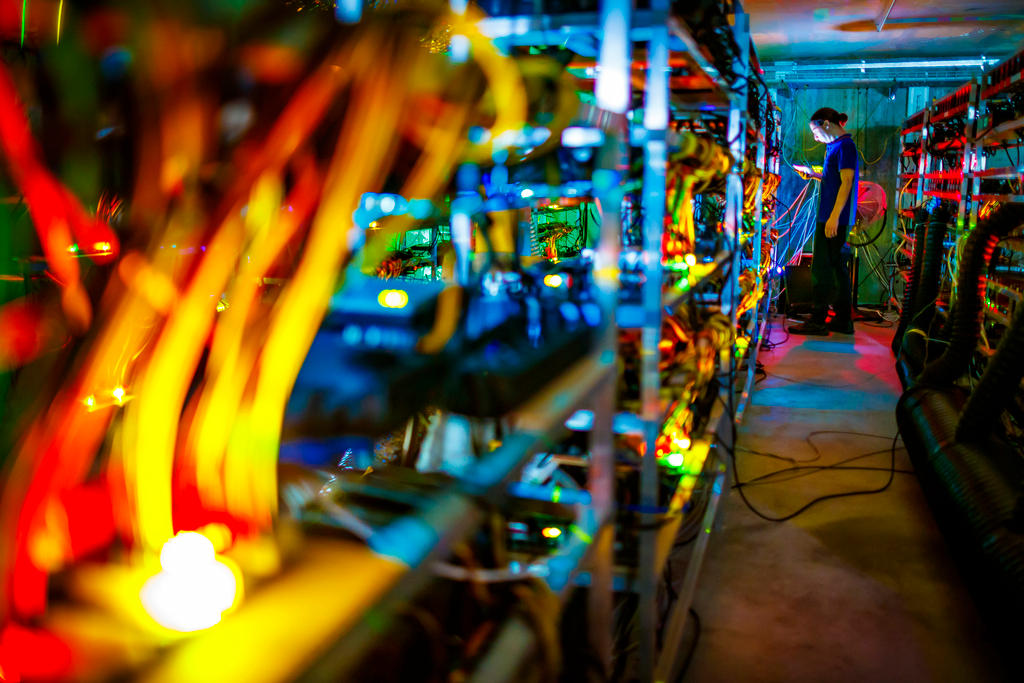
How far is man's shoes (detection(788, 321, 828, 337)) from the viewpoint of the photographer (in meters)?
7.08

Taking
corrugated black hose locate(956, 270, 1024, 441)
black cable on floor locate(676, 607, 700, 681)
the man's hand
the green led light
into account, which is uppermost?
the man's hand

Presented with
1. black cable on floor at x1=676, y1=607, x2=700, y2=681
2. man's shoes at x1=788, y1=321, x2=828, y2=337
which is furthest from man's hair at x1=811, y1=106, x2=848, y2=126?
black cable on floor at x1=676, y1=607, x2=700, y2=681

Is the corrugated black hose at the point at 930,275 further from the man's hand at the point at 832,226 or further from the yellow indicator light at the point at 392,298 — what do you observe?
the yellow indicator light at the point at 392,298

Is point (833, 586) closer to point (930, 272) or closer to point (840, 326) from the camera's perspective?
point (930, 272)

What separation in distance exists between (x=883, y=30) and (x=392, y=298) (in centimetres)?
821

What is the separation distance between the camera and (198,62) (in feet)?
1.83

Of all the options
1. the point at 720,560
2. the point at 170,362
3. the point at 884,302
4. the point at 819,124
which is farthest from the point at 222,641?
the point at 884,302

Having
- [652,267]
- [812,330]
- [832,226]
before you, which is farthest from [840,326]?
[652,267]

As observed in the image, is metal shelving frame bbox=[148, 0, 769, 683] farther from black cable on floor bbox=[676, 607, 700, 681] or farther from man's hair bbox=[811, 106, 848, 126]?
man's hair bbox=[811, 106, 848, 126]

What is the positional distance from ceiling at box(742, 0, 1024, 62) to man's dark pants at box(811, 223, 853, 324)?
1966 mm

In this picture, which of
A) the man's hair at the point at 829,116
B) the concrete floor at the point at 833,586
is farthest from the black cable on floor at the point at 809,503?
the man's hair at the point at 829,116

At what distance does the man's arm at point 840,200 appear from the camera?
5.94 meters

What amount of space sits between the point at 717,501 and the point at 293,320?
2.30 metres

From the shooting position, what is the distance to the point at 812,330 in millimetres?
7082
